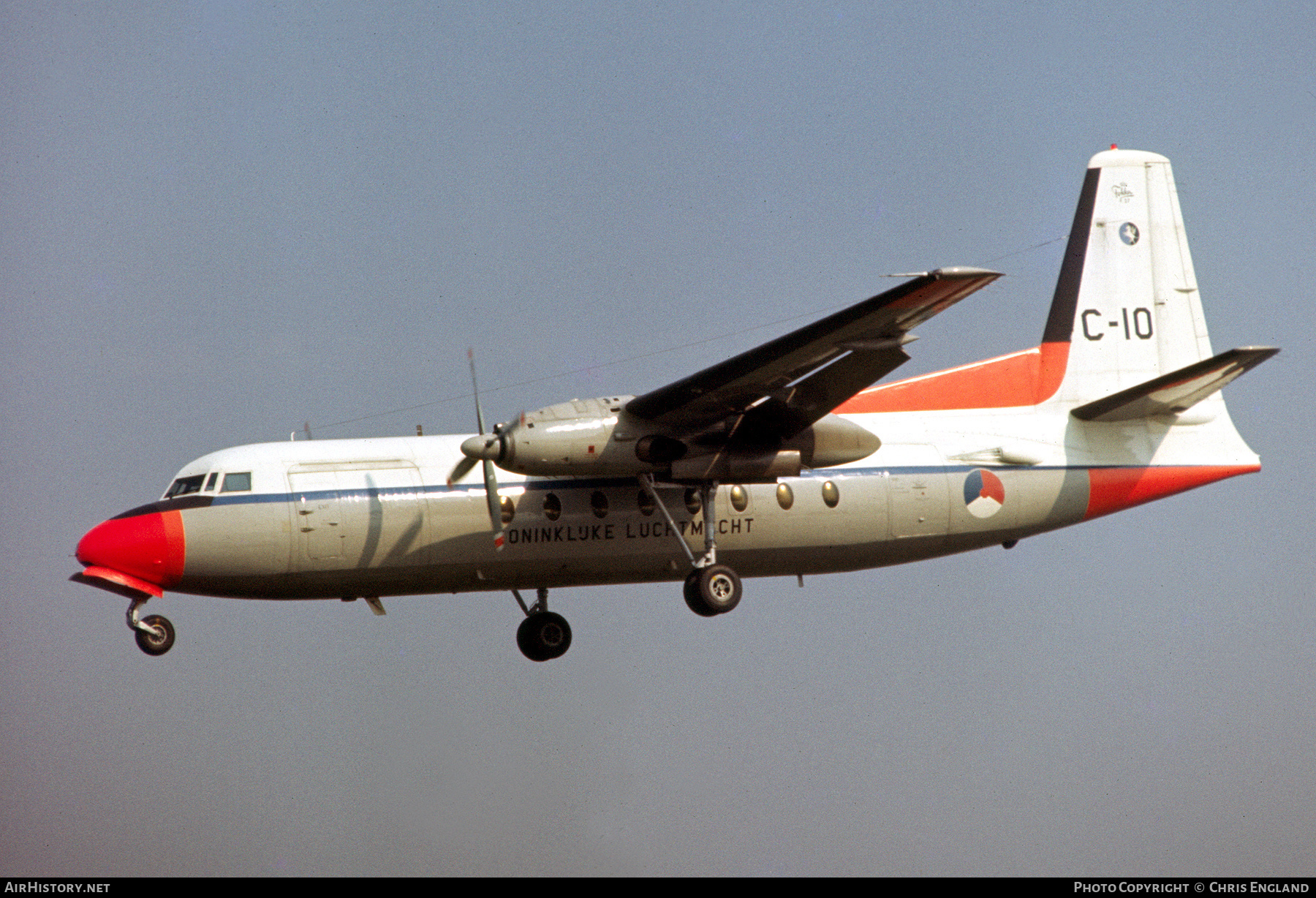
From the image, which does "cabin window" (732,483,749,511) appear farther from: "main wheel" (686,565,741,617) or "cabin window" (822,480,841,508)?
"cabin window" (822,480,841,508)

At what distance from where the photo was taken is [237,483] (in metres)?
18.7

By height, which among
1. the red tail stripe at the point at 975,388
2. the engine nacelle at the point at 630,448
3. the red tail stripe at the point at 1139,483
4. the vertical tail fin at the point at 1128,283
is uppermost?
the vertical tail fin at the point at 1128,283

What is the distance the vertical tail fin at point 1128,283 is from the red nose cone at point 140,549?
12849mm

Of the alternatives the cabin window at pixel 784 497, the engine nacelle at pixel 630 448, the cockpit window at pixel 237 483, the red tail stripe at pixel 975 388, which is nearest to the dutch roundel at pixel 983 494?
the red tail stripe at pixel 975 388

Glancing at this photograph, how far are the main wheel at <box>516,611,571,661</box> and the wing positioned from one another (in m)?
4.22

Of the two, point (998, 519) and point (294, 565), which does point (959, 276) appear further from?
point (294, 565)

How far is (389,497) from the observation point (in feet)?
62.0

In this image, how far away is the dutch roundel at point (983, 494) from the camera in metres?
21.1

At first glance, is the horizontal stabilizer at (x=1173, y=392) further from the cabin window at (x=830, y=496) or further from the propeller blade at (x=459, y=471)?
the propeller blade at (x=459, y=471)

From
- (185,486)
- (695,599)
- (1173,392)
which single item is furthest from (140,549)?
(1173,392)

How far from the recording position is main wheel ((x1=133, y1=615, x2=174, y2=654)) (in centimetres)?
1861

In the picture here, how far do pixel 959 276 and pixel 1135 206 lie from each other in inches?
356
